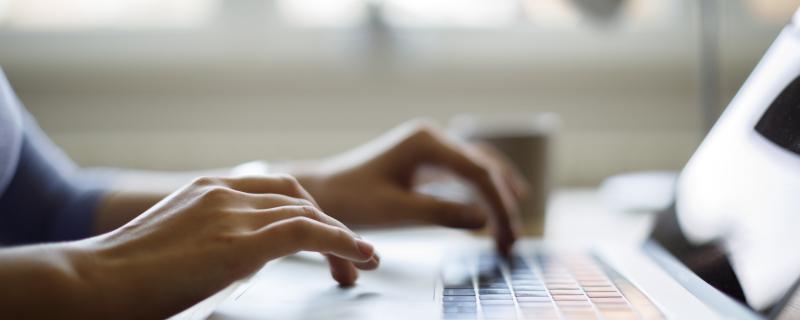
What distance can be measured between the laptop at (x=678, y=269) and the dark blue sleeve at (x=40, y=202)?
0.23 m

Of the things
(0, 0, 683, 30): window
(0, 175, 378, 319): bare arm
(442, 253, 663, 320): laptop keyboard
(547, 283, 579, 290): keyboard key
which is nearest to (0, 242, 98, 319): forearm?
(0, 175, 378, 319): bare arm

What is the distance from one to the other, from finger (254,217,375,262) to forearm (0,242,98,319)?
10 centimetres

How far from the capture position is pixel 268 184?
0.49 metres

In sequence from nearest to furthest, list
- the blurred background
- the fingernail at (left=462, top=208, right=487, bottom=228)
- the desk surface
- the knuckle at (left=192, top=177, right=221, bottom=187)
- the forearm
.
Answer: the forearm < the knuckle at (left=192, top=177, right=221, bottom=187) < the fingernail at (left=462, top=208, right=487, bottom=228) < the desk surface < the blurred background

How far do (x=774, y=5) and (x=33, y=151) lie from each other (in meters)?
1.31

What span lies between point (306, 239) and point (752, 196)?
31 cm

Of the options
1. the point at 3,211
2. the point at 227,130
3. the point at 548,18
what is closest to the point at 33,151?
the point at 3,211

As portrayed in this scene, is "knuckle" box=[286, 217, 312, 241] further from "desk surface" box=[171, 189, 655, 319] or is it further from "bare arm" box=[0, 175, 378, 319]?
"desk surface" box=[171, 189, 655, 319]

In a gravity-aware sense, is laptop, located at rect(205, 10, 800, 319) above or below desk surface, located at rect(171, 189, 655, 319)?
above

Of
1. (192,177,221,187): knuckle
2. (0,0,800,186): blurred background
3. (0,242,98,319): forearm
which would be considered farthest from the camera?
(0,0,800,186): blurred background

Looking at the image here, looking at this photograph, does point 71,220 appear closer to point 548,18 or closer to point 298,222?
point 298,222

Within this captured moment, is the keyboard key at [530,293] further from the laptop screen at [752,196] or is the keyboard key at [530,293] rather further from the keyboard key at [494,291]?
the laptop screen at [752,196]

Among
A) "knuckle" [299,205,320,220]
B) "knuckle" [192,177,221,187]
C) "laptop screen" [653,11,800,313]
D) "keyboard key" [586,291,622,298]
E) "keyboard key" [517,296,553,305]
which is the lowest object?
"keyboard key" [517,296,553,305]

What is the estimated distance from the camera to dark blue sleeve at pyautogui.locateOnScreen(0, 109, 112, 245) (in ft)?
2.26
